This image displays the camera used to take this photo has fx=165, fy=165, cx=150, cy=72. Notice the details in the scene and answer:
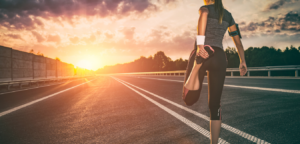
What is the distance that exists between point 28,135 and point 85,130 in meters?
1.02

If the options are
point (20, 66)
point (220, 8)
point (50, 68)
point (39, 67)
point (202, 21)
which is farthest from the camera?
point (50, 68)

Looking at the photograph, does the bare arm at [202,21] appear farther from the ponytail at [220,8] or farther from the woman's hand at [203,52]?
the ponytail at [220,8]

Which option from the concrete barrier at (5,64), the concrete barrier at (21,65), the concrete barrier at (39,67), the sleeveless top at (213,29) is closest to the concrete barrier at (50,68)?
the concrete barrier at (39,67)

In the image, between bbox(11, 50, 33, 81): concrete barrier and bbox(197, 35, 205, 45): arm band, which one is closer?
bbox(197, 35, 205, 45): arm band

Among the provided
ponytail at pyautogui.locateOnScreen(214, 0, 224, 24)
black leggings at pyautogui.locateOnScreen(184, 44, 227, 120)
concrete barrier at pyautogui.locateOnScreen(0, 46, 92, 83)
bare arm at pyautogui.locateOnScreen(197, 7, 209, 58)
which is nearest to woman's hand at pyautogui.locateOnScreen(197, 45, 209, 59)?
bare arm at pyautogui.locateOnScreen(197, 7, 209, 58)

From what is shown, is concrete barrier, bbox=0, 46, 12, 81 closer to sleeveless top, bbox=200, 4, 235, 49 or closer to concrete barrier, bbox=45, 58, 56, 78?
concrete barrier, bbox=45, 58, 56, 78

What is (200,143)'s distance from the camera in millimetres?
2475

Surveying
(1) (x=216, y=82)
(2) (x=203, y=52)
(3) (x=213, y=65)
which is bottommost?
(1) (x=216, y=82)

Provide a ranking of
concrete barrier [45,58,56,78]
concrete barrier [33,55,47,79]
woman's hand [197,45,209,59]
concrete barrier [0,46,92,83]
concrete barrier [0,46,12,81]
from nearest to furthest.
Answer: woman's hand [197,45,209,59] → concrete barrier [0,46,12,81] → concrete barrier [0,46,92,83] → concrete barrier [33,55,47,79] → concrete barrier [45,58,56,78]

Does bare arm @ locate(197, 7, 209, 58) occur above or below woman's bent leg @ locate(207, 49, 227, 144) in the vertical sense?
above

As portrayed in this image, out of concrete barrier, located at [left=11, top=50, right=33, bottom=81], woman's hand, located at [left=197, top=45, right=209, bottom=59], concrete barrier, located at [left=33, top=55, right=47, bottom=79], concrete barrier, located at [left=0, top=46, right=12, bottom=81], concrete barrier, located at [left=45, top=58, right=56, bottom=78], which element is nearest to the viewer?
woman's hand, located at [left=197, top=45, right=209, bottom=59]

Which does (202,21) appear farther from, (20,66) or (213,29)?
(20,66)

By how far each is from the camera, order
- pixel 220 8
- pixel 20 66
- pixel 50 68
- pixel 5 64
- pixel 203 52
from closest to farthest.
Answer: pixel 203 52
pixel 220 8
pixel 5 64
pixel 20 66
pixel 50 68

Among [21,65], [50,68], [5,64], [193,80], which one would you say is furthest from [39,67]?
[193,80]
